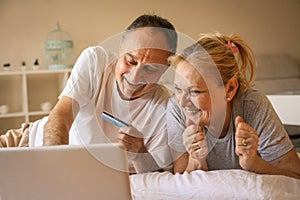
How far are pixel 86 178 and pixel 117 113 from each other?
2.06 ft

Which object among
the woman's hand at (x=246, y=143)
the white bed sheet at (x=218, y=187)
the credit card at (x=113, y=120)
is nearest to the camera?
the white bed sheet at (x=218, y=187)

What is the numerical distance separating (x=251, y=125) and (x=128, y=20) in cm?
327

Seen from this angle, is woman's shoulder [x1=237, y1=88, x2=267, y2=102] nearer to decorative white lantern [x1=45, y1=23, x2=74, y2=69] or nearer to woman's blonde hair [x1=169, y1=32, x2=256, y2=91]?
woman's blonde hair [x1=169, y1=32, x2=256, y2=91]

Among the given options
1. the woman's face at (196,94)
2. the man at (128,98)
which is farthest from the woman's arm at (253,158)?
the man at (128,98)

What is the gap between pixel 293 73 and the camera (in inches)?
177

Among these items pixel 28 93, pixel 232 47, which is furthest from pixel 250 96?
pixel 28 93

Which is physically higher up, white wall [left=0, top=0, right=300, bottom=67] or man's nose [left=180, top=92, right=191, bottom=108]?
white wall [left=0, top=0, right=300, bottom=67]

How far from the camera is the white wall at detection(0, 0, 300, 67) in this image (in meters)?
3.98

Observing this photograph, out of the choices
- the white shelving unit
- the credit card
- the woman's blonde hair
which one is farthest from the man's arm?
the white shelving unit

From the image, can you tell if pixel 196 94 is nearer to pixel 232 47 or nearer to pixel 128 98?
pixel 232 47

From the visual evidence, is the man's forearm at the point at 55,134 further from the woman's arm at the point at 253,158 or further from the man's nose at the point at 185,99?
the woman's arm at the point at 253,158

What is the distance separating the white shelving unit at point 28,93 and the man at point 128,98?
2.38 m

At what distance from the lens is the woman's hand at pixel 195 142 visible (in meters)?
1.01

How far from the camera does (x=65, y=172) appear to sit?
684mm
